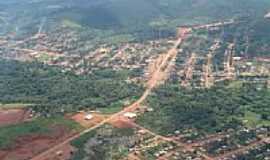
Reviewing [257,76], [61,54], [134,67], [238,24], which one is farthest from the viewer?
[238,24]

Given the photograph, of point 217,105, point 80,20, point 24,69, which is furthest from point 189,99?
point 80,20

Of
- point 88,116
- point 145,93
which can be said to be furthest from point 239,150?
point 145,93

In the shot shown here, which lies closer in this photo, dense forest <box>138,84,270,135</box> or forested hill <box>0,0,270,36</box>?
dense forest <box>138,84,270,135</box>

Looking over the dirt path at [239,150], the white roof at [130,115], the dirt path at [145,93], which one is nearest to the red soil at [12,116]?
the dirt path at [145,93]

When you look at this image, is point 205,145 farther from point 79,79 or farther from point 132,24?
point 132,24

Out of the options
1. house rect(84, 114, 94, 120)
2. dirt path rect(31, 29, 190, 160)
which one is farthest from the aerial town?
dirt path rect(31, 29, 190, 160)

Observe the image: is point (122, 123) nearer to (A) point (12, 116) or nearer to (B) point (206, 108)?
(B) point (206, 108)

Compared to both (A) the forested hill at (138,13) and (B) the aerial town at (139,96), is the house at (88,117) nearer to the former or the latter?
(B) the aerial town at (139,96)

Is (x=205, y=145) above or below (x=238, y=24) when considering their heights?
below

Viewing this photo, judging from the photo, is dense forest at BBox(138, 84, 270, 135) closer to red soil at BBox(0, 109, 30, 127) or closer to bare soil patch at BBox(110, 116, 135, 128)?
bare soil patch at BBox(110, 116, 135, 128)
